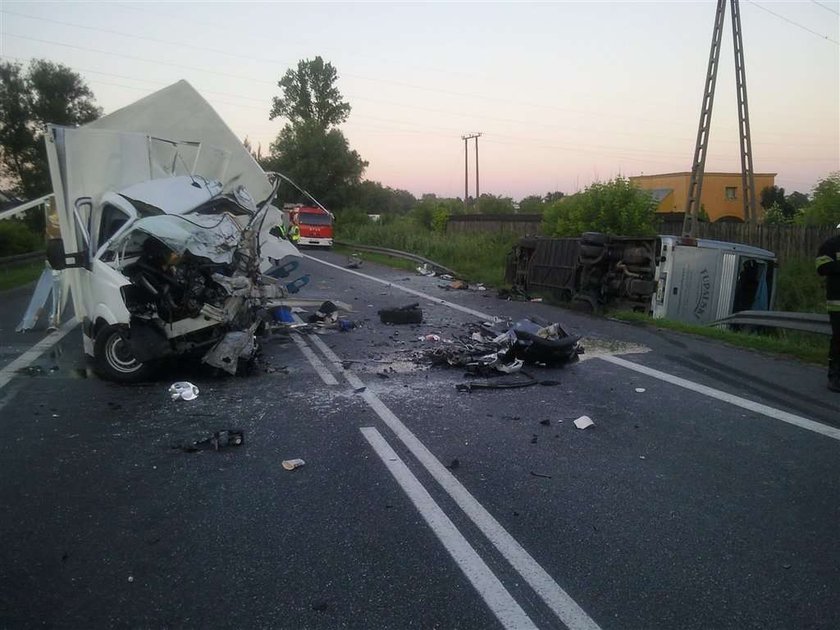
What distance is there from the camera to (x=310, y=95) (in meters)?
67.3

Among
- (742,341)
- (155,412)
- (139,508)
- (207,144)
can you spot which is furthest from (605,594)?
(207,144)

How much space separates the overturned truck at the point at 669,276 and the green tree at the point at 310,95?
5655cm

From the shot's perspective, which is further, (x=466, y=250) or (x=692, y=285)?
(x=466, y=250)

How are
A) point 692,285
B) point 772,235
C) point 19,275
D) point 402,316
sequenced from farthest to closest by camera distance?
point 19,275 < point 772,235 < point 692,285 < point 402,316

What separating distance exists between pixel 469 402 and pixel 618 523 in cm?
290

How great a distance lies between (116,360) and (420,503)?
4.74m

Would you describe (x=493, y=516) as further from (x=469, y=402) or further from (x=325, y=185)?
(x=325, y=185)

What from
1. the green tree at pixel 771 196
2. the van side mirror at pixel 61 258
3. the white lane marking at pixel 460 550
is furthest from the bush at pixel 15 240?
the green tree at pixel 771 196

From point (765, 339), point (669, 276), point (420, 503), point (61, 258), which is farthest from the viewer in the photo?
point (669, 276)

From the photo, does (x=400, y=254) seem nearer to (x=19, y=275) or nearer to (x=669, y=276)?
(x=19, y=275)

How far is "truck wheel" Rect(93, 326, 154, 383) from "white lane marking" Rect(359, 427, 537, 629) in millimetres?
3533

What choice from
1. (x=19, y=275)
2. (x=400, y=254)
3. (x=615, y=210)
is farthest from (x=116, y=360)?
(x=400, y=254)

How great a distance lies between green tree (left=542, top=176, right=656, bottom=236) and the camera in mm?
19516

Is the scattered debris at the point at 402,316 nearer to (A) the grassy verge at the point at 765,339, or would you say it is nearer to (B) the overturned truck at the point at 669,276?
(A) the grassy verge at the point at 765,339
